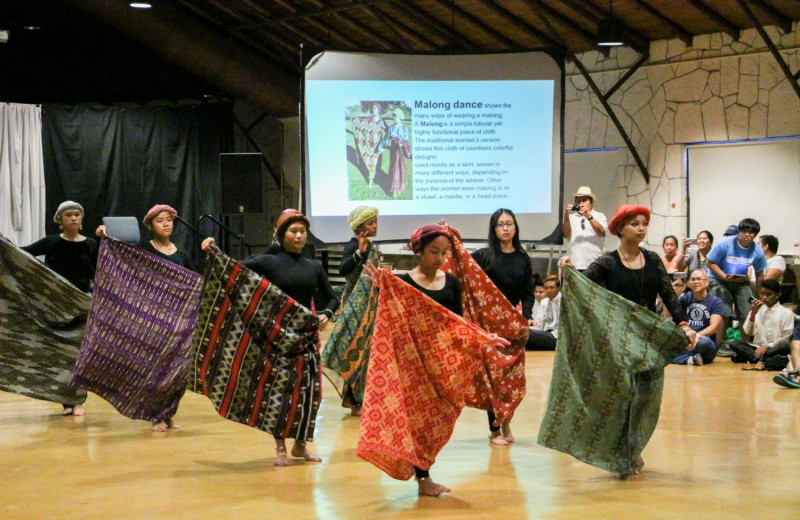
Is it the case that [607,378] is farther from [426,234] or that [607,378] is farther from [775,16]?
[775,16]

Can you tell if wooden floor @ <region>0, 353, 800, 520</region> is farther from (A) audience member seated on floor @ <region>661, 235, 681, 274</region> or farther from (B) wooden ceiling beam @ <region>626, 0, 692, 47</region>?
(B) wooden ceiling beam @ <region>626, 0, 692, 47</region>

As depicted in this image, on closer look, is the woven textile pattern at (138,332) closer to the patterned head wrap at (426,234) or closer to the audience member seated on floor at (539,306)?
the patterned head wrap at (426,234)

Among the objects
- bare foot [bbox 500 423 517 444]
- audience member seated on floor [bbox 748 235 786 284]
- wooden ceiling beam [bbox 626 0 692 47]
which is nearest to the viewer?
bare foot [bbox 500 423 517 444]

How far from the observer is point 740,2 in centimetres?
1038

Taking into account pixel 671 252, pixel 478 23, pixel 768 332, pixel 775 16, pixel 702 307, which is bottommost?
pixel 768 332

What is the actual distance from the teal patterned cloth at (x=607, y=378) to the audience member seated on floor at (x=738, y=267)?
581cm

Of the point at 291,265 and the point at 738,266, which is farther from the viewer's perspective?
the point at 738,266

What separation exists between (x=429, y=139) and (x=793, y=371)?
3573 mm

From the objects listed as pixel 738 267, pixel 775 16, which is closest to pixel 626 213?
pixel 738 267

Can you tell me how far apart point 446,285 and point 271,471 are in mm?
1088

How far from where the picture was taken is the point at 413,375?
13.7 ft

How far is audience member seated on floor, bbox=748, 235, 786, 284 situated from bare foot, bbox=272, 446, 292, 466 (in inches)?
254

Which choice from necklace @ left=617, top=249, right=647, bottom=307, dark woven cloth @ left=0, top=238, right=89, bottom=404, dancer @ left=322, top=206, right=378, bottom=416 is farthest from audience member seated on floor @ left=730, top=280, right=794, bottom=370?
dark woven cloth @ left=0, top=238, right=89, bottom=404

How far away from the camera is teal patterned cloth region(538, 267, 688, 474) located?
449cm
